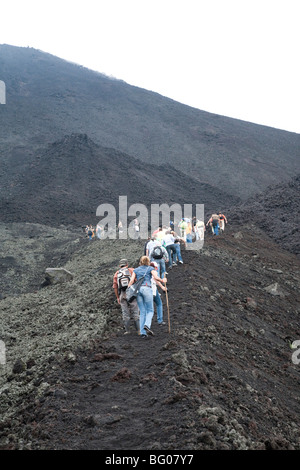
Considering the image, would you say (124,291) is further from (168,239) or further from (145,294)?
(168,239)

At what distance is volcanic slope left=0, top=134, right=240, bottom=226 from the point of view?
39594 mm

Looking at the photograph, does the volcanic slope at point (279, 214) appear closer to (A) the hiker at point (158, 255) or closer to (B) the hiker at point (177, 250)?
(B) the hiker at point (177, 250)

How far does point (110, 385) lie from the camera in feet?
20.1

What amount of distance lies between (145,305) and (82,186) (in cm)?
4011

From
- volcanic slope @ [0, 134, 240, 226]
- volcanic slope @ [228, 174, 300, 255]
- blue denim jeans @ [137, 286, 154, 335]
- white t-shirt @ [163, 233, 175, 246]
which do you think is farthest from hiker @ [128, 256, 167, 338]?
volcanic slope @ [0, 134, 240, 226]

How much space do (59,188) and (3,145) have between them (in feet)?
66.3

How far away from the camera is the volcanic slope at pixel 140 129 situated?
62906 mm

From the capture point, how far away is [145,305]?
761cm

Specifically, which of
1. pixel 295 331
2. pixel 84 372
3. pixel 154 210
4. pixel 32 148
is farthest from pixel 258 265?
pixel 32 148

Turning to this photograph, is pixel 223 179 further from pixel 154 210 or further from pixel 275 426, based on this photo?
pixel 275 426

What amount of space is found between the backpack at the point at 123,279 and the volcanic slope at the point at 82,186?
1149 inches

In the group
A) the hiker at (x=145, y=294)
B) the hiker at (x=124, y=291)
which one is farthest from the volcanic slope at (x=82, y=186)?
the hiker at (x=145, y=294)
